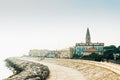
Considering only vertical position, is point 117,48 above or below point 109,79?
above

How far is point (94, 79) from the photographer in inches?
1533

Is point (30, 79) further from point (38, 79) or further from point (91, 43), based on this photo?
point (91, 43)

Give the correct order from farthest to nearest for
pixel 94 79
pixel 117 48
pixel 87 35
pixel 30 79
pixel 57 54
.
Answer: pixel 57 54, pixel 87 35, pixel 117 48, pixel 94 79, pixel 30 79

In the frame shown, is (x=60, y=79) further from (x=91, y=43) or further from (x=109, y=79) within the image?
(x=91, y=43)

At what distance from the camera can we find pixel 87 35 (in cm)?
17200

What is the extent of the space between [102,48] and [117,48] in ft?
A: 68.3

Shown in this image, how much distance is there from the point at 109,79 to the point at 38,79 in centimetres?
955

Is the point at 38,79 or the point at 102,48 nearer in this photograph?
the point at 38,79

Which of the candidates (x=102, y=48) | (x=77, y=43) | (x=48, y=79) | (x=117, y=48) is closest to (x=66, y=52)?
(x=77, y=43)

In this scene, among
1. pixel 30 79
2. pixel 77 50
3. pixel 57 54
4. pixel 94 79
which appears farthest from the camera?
pixel 57 54

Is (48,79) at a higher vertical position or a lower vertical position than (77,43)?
lower

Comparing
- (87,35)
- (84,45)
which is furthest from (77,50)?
(87,35)

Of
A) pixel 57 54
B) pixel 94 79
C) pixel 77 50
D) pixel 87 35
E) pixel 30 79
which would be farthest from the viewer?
pixel 57 54

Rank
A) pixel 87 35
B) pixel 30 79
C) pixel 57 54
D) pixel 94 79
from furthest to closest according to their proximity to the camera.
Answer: pixel 57 54 → pixel 87 35 → pixel 94 79 → pixel 30 79
